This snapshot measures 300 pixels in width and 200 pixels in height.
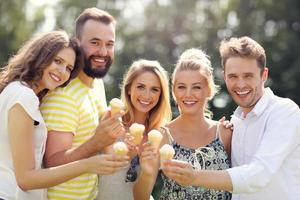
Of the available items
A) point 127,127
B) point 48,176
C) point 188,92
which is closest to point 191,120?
point 188,92

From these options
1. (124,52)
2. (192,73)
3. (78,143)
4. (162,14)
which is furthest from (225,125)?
(162,14)

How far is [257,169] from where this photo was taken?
5.05 meters

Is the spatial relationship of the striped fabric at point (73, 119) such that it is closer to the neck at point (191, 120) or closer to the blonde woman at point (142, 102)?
the blonde woman at point (142, 102)

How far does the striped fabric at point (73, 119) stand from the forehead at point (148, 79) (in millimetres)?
621

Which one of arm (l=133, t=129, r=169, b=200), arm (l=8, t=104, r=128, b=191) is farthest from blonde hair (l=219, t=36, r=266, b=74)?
arm (l=8, t=104, r=128, b=191)

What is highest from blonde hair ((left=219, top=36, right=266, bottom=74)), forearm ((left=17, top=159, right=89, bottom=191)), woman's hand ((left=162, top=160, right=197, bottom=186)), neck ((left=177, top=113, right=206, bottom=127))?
blonde hair ((left=219, top=36, right=266, bottom=74))

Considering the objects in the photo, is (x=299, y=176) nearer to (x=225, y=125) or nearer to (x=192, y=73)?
(x=225, y=125)

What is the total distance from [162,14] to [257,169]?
3210cm

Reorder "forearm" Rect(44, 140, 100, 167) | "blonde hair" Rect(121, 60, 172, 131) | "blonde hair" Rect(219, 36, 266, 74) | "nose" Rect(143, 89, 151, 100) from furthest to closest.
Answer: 1. "blonde hair" Rect(121, 60, 172, 131)
2. "nose" Rect(143, 89, 151, 100)
3. "blonde hair" Rect(219, 36, 266, 74)
4. "forearm" Rect(44, 140, 100, 167)

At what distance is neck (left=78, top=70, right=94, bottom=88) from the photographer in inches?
233

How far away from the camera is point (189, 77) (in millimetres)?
5930

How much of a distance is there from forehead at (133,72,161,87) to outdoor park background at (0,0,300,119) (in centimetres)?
1738

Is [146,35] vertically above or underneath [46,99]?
above

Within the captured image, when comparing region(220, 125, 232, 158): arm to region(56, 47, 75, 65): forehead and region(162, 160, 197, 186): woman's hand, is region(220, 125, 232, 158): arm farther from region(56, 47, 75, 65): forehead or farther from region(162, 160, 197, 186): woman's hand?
region(56, 47, 75, 65): forehead
